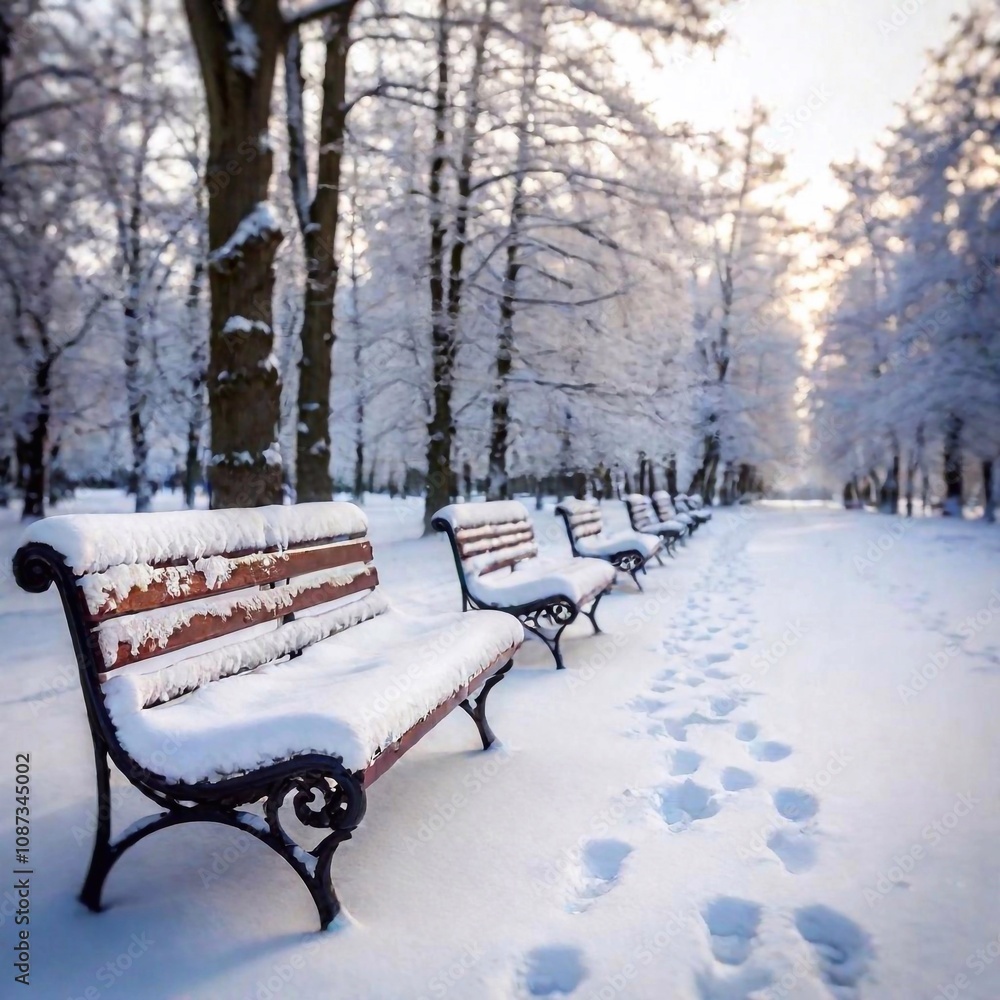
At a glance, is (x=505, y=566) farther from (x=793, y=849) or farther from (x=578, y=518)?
(x=793, y=849)

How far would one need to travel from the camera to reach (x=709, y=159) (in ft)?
31.7

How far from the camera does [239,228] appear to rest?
458 cm

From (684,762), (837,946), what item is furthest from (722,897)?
(684,762)

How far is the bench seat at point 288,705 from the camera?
188 cm

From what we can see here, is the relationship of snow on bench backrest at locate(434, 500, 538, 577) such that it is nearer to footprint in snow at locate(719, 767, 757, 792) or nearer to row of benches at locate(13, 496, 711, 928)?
row of benches at locate(13, 496, 711, 928)

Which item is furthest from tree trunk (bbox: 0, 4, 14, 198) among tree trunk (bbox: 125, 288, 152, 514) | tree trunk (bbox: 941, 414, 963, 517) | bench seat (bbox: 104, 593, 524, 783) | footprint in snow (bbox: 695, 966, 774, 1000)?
tree trunk (bbox: 941, 414, 963, 517)

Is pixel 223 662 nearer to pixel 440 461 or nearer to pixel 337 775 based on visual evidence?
pixel 337 775

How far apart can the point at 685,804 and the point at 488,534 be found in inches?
104

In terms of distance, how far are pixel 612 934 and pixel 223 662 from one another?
5.17 ft

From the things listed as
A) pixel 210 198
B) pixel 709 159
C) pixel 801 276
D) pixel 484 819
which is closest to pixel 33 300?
pixel 210 198

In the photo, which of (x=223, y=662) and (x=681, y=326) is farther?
(x=681, y=326)

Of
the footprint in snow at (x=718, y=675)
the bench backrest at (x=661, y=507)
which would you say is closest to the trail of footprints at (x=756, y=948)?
the footprint in snow at (x=718, y=675)

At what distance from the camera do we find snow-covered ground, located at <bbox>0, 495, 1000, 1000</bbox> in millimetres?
1839

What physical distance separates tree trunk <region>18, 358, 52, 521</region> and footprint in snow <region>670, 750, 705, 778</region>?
663 inches
